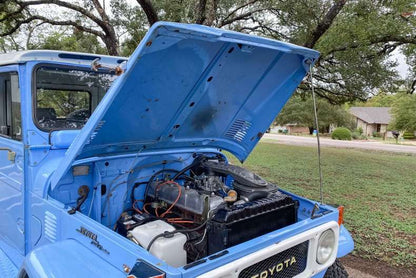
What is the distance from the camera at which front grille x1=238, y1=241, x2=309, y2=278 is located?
1857 mm

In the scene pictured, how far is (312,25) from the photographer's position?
30.8 feet

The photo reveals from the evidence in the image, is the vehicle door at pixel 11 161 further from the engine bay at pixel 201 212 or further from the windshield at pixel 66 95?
the engine bay at pixel 201 212

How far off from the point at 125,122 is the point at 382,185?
833cm

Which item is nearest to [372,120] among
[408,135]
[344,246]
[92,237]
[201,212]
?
[408,135]

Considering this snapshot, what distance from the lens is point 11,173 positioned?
267 centimetres

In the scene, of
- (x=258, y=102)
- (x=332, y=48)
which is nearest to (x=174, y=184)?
(x=258, y=102)

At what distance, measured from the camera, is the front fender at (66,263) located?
167 centimetres

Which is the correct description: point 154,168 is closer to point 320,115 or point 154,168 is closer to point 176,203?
point 176,203

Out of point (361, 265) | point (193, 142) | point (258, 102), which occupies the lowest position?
point (361, 265)

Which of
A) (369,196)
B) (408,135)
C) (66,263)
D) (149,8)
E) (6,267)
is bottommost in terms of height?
(369,196)

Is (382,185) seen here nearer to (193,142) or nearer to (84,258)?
(193,142)

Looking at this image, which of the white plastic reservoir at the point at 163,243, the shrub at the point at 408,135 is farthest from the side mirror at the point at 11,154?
the shrub at the point at 408,135

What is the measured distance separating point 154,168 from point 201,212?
2.41 feet

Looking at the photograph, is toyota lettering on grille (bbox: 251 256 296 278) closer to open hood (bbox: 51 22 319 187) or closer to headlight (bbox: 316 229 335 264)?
headlight (bbox: 316 229 335 264)
